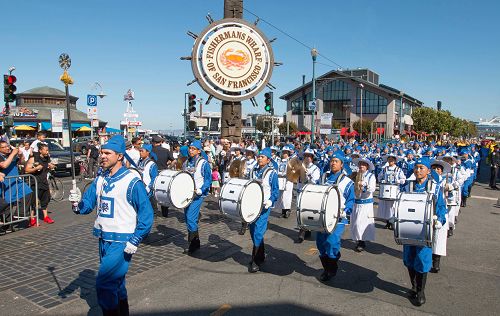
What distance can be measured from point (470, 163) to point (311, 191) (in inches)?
426

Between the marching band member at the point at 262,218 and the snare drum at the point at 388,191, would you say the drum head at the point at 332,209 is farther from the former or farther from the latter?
the snare drum at the point at 388,191

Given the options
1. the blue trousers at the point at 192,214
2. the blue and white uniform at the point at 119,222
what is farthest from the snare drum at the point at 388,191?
the blue and white uniform at the point at 119,222

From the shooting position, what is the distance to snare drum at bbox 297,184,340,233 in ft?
18.4

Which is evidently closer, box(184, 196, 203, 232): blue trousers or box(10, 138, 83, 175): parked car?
box(184, 196, 203, 232): blue trousers

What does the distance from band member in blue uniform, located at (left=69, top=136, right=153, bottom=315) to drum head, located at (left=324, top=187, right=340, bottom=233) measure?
8.48 feet

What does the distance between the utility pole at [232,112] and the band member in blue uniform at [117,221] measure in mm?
10590

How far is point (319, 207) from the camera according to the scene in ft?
18.4

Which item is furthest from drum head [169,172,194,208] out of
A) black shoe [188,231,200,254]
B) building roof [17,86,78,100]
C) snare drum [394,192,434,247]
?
building roof [17,86,78,100]

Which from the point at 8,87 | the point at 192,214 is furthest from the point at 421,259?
the point at 8,87

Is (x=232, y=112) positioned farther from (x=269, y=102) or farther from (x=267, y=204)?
(x=267, y=204)

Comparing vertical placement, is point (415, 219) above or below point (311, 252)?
above

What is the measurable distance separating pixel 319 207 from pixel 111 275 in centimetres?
292

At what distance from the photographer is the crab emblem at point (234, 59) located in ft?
44.4

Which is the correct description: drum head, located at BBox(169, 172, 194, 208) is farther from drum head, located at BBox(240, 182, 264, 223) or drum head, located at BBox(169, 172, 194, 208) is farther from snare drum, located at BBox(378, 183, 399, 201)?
snare drum, located at BBox(378, 183, 399, 201)
